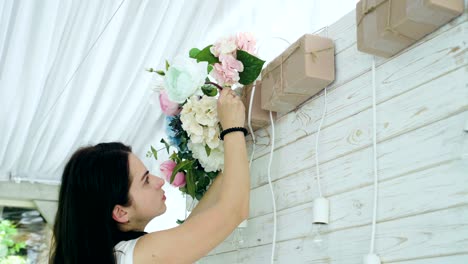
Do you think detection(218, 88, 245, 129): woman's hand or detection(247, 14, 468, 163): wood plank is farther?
detection(218, 88, 245, 129): woman's hand

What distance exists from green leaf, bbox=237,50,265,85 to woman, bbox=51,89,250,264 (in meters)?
0.08

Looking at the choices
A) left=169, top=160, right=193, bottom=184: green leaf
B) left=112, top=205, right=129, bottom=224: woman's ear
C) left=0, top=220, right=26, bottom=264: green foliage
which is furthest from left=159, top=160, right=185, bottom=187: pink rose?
left=0, top=220, right=26, bottom=264: green foliage

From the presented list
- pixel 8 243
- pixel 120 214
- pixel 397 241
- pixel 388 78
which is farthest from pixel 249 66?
pixel 8 243

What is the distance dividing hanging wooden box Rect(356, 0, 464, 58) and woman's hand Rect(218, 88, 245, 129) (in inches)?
16.4

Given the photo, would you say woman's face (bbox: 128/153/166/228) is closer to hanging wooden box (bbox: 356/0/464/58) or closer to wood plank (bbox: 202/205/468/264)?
wood plank (bbox: 202/205/468/264)

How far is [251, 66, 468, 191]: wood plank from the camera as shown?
3.32ft

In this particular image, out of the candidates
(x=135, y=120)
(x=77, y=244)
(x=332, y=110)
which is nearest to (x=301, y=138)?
(x=332, y=110)

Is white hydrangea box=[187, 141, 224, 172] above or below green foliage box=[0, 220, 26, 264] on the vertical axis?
above

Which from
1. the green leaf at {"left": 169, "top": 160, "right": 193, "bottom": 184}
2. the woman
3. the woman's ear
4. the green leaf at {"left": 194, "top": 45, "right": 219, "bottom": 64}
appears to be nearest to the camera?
the woman

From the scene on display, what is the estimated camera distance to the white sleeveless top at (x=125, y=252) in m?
1.30

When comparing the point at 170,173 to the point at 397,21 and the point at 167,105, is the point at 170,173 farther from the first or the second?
the point at 397,21

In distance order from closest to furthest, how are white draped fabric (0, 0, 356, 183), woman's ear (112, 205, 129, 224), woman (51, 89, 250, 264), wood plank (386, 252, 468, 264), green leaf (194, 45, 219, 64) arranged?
wood plank (386, 252, 468, 264)
woman (51, 89, 250, 264)
woman's ear (112, 205, 129, 224)
green leaf (194, 45, 219, 64)
white draped fabric (0, 0, 356, 183)

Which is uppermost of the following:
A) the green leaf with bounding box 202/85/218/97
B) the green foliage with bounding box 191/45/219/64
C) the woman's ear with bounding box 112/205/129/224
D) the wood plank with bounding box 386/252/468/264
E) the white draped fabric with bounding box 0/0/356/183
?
the white draped fabric with bounding box 0/0/356/183

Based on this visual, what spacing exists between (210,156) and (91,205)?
1.27 feet
